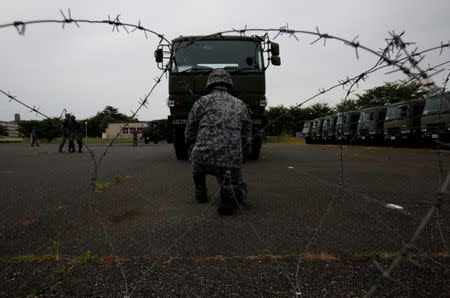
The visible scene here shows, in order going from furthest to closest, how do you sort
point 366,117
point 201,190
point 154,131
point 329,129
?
point 154,131, point 329,129, point 366,117, point 201,190

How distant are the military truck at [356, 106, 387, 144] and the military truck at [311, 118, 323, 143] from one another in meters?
10.1

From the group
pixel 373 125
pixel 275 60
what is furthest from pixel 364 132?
pixel 275 60

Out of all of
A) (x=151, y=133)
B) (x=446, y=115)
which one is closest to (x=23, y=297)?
(x=446, y=115)

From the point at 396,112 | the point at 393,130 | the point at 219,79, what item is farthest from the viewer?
the point at 393,130

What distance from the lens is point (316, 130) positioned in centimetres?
3619

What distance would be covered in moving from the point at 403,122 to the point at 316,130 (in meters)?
16.8

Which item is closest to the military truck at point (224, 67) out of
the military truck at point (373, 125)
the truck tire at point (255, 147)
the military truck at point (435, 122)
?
the truck tire at point (255, 147)

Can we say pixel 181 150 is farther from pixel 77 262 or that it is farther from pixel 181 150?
pixel 77 262

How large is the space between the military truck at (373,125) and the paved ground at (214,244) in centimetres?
1882

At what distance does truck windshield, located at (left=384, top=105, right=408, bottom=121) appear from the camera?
19.4 meters

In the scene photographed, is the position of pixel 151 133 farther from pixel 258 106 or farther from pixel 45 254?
pixel 45 254

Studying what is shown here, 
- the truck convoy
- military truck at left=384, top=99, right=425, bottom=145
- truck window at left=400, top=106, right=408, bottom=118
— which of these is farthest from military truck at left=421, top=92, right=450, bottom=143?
truck window at left=400, top=106, right=408, bottom=118

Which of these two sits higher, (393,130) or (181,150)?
(393,130)

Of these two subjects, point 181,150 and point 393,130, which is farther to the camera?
point 393,130
